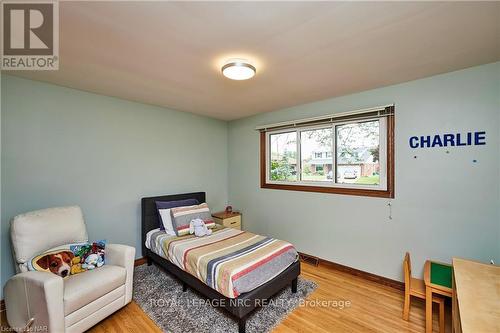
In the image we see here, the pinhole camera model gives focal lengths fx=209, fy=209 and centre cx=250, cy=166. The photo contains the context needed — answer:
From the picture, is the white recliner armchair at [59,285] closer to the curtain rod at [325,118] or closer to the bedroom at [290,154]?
the bedroom at [290,154]

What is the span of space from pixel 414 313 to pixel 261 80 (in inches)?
114

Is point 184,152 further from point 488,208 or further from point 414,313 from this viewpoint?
point 488,208

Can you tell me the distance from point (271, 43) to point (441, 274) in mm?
2606

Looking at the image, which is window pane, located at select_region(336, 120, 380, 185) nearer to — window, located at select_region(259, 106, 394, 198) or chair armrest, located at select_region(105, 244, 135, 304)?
window, located at select_region(259, 106, 394, 198)

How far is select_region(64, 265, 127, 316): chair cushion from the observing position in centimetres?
168

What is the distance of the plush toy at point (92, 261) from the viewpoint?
2.06 m

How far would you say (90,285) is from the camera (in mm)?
1798

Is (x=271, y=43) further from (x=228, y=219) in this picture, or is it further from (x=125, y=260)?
(x=228, y=219)

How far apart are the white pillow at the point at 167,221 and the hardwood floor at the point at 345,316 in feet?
3.00

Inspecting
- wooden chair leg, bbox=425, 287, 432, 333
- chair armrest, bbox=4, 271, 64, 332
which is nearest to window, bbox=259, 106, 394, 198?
wooden chair leg, bbox=425, 287, 432, 333

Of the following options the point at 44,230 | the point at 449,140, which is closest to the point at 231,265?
the point at 44,230

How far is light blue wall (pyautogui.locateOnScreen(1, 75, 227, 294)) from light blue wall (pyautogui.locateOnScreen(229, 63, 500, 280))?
2243 mm

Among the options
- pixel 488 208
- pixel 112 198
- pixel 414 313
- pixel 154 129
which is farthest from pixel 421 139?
pixel 112 198

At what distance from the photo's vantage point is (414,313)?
6.87 ft
